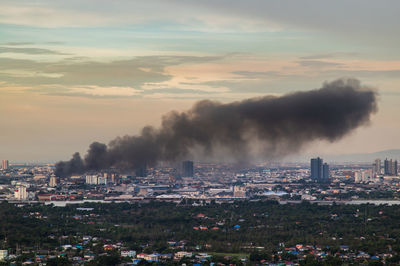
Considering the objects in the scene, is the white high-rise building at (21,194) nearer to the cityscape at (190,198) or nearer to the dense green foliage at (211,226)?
the cityscape at (190,198)

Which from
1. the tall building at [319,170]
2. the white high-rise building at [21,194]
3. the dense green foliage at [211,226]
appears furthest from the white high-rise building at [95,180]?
the tall building at [319,170]

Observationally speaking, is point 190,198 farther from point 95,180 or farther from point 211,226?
point 211,226

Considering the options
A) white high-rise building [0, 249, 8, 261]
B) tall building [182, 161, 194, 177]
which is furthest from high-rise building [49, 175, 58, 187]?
white high-rise building [0, 249, 8, 261]

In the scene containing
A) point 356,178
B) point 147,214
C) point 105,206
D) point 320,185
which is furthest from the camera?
point 356,178

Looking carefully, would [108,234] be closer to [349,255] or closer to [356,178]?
[349,255]

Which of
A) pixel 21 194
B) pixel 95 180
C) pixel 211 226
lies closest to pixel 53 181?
pixel 95 180

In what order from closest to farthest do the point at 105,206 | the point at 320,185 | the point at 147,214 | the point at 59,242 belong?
1. the point at 59,242
2. the point at 147,214
3. the point at 105,206
4. the point at 320,185

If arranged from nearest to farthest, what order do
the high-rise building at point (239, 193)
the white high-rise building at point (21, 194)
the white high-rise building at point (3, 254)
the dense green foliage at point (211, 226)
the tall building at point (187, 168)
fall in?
the white high-rise building at point (3, 254)
the dense green foliage at point (211, 226)
the white high-rise building at point (21, 194)
the high-rise building at point (239, 193)
the tall building at point (187, 168)

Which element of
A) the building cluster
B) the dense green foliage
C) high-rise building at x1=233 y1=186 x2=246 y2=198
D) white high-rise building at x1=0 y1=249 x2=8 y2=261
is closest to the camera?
white high-rise building at x1=0 y1=249 x2=8 y2=261

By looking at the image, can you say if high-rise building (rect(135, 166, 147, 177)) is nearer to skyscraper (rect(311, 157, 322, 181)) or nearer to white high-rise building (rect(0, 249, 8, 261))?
skyscraper (rect(311, 157, 322, 181))

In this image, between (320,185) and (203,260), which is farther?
(320,185)

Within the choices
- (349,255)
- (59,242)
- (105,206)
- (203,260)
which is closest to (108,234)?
(59,242)
